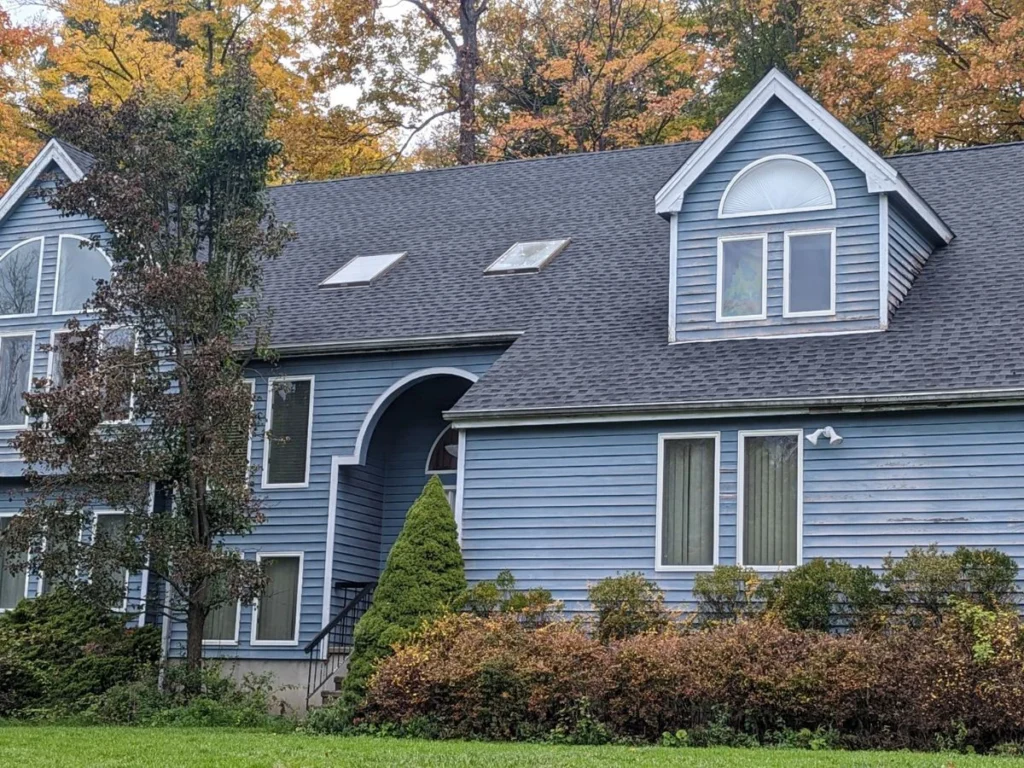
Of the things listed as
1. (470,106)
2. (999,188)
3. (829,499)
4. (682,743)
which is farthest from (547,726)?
(470,106)

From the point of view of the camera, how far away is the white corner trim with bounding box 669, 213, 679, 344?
21.1 metres

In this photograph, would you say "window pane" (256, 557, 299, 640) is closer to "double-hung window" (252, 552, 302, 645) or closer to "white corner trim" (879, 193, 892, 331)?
"double-hung window" (252, 552, 302, 645)

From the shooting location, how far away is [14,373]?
25.0 metres

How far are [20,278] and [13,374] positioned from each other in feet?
5.21

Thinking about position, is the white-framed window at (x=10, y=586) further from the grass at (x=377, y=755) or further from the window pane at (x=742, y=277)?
the window pane at (x=742, y=277)

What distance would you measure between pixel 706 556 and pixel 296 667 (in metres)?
6.47

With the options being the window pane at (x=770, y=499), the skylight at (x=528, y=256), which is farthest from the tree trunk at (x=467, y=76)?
the window pane at (x=770, y=499)

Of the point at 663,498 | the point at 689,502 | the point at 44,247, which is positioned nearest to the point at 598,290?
the point at 663,498

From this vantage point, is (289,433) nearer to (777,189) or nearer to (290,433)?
(290,433)

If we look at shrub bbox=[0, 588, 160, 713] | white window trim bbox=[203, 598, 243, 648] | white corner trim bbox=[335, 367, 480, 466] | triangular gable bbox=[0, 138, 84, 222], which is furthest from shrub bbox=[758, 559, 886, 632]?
triangular gable bbox=[0, 138, 84, 222]

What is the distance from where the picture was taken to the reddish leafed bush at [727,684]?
15.4 m

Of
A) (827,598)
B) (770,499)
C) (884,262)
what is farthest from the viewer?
(884,262)

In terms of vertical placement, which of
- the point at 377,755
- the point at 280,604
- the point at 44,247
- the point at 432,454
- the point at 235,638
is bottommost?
the point at 377,755

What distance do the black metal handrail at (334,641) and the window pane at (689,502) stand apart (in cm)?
491
